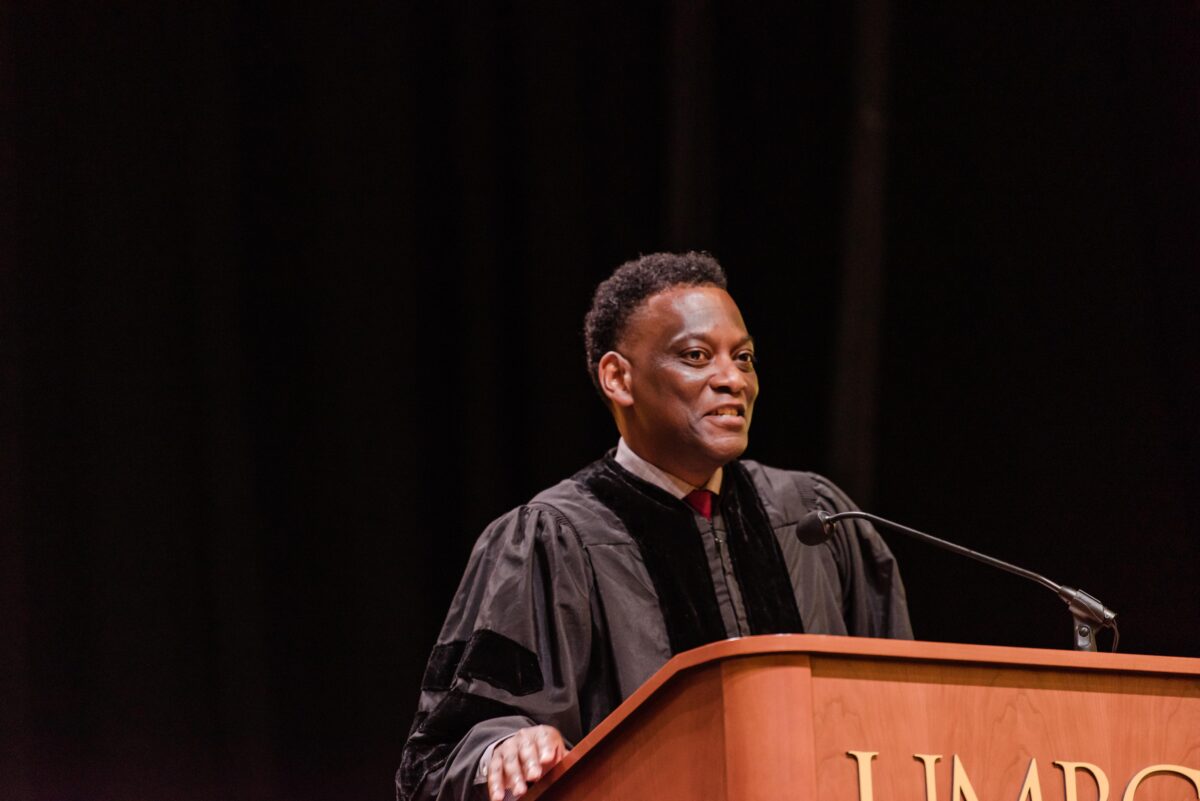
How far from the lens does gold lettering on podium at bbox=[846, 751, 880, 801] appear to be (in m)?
1.68

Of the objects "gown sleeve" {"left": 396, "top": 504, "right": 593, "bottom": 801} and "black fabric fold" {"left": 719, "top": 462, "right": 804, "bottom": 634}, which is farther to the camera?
"black fabric fold" {"left": 719, "top": 462, "right": 804, "bottom": 634}

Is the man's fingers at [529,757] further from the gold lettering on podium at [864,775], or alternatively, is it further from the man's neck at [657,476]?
the man's neck at [657,476]

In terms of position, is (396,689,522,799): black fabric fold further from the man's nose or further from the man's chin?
the man's nose

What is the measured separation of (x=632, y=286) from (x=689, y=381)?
11.4 inches

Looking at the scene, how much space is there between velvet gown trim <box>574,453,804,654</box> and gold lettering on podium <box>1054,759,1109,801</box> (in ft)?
3.09

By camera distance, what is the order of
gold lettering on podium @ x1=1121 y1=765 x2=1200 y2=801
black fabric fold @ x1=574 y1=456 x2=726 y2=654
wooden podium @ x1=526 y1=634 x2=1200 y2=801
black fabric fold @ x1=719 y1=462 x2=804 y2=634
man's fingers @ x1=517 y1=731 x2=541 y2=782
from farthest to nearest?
1. black fabric fold @ x1=719 y1=462 x2=804 y2=634
2. black fabric fold @ x1=574 y1=456 x2=726 y2=654
3. man's fingers @ x1=517 y1=731 x2=541 y2=782
4. gold lettering on podium @ x1=1121 y1=765 x2=1200 y2=801
5. wooden podium @ x1=526 y1=634 x2=1200 y2=801

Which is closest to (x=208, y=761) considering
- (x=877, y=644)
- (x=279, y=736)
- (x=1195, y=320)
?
(x=279, y=736)

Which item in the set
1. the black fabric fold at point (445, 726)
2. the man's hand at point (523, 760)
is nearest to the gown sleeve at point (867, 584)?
the black fabric fold at point (445, 726)

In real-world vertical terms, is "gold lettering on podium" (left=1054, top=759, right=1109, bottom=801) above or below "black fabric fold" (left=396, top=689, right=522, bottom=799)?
above

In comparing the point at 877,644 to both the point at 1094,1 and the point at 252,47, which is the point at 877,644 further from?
the point at 1094,1

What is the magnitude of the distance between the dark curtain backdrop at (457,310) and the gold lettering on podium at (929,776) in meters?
1.99

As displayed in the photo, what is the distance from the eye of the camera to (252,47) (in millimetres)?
3562

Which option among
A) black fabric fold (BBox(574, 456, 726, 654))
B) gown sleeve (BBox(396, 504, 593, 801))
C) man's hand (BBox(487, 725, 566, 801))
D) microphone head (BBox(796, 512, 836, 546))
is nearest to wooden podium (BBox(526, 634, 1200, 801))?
man's hand (BBox(487, 725, 566, 801))

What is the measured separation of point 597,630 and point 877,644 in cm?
97
